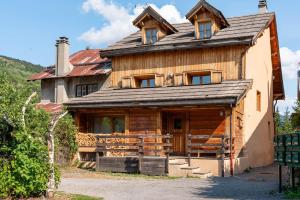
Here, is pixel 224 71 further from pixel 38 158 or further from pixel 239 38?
pixel 38 158

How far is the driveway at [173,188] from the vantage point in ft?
41.8

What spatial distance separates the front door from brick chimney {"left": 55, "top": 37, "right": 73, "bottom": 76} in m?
9.76

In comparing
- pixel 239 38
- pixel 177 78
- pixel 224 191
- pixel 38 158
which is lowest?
pixel 224 191

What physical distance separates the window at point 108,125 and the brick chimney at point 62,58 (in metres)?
6.12

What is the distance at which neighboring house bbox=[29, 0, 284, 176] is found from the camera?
20516mm

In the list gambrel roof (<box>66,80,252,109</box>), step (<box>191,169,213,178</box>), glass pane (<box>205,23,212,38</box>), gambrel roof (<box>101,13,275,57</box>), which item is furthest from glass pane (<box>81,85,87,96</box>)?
step (<box>191,169,213,178</box>)

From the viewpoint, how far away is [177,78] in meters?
24.4

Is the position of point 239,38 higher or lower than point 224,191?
higher

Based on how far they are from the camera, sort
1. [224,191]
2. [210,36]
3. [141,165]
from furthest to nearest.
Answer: [210,36], [141,165], [224,191]

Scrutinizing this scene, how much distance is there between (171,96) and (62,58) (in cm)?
1142

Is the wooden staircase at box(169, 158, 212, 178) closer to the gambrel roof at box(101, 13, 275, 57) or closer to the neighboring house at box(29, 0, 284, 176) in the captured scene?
the neighboring house at box(29, 0, 284, 176)

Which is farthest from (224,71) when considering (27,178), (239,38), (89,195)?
(27,178)

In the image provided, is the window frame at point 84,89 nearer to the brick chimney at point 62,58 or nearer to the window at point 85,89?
the window at point 85,89

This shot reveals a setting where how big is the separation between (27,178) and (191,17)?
15755 mm
